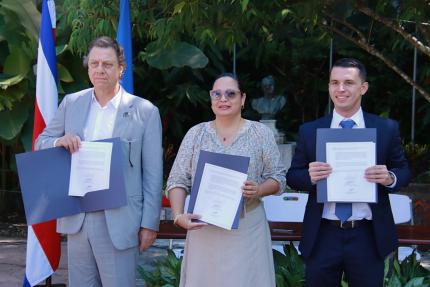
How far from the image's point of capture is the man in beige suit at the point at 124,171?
3.41 m

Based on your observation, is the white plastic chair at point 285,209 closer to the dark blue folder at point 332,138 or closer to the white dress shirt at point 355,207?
the white dress shirt at point 355,207

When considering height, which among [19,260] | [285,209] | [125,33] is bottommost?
[19,260]

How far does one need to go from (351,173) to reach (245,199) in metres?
0.56

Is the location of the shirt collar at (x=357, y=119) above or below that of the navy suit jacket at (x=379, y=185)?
above

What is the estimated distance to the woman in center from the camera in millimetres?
3369

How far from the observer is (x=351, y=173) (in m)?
3.26

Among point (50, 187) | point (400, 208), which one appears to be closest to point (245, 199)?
point (50, 187)

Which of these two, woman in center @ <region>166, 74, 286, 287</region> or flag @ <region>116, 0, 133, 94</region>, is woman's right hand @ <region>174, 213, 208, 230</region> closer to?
woman in center @ <region>166, 74, 286, 287</region>

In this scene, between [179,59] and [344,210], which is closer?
[344,210]

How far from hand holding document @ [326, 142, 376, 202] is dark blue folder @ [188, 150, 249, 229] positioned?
45cm

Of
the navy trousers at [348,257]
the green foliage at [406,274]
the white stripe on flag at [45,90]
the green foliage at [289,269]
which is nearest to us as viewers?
the navy trousers at [348,257]

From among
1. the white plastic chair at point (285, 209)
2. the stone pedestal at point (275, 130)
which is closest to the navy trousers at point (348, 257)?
the white plastic chair at point (285, 209)

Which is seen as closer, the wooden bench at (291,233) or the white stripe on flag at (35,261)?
the wooden bench at (291,233)

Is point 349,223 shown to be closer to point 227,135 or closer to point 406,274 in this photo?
point 227,135
